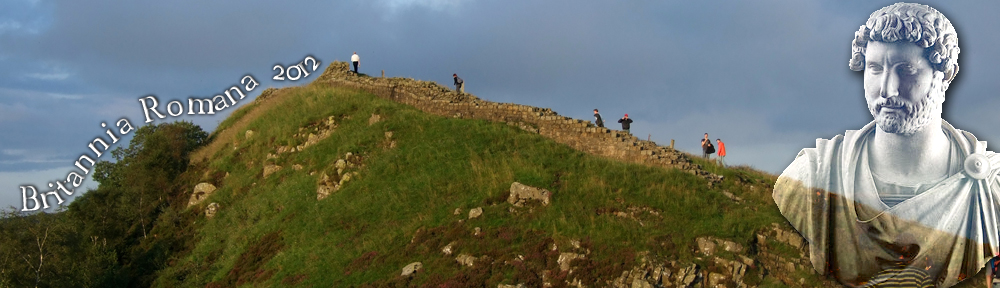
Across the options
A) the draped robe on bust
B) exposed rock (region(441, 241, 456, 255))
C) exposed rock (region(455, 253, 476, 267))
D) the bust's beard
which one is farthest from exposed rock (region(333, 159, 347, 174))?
the bust's beard

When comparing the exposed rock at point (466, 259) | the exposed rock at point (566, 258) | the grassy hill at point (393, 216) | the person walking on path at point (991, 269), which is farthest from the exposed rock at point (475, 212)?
the person walking on path at point (991, 269)

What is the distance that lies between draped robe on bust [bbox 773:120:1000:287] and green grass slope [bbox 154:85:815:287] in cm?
645

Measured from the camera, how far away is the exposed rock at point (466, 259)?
60.0 ft

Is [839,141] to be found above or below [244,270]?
above

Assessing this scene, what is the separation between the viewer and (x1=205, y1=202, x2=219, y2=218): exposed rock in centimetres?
2875

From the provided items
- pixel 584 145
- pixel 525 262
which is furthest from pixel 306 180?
pixel 525 262

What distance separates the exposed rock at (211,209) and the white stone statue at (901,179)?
25.5 metres

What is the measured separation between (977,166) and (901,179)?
2.32 feet

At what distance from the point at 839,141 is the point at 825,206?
0.77 m

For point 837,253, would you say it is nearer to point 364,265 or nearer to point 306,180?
point 364,265

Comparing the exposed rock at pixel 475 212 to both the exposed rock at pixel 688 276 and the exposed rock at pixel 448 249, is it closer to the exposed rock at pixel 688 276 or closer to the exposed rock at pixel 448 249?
the exposed rock at pixel 448 249

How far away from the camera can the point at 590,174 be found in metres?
22.4

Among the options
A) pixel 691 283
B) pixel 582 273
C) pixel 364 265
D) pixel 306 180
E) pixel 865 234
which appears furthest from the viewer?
pixel 306 180

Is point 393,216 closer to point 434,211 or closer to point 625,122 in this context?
point 434,211
